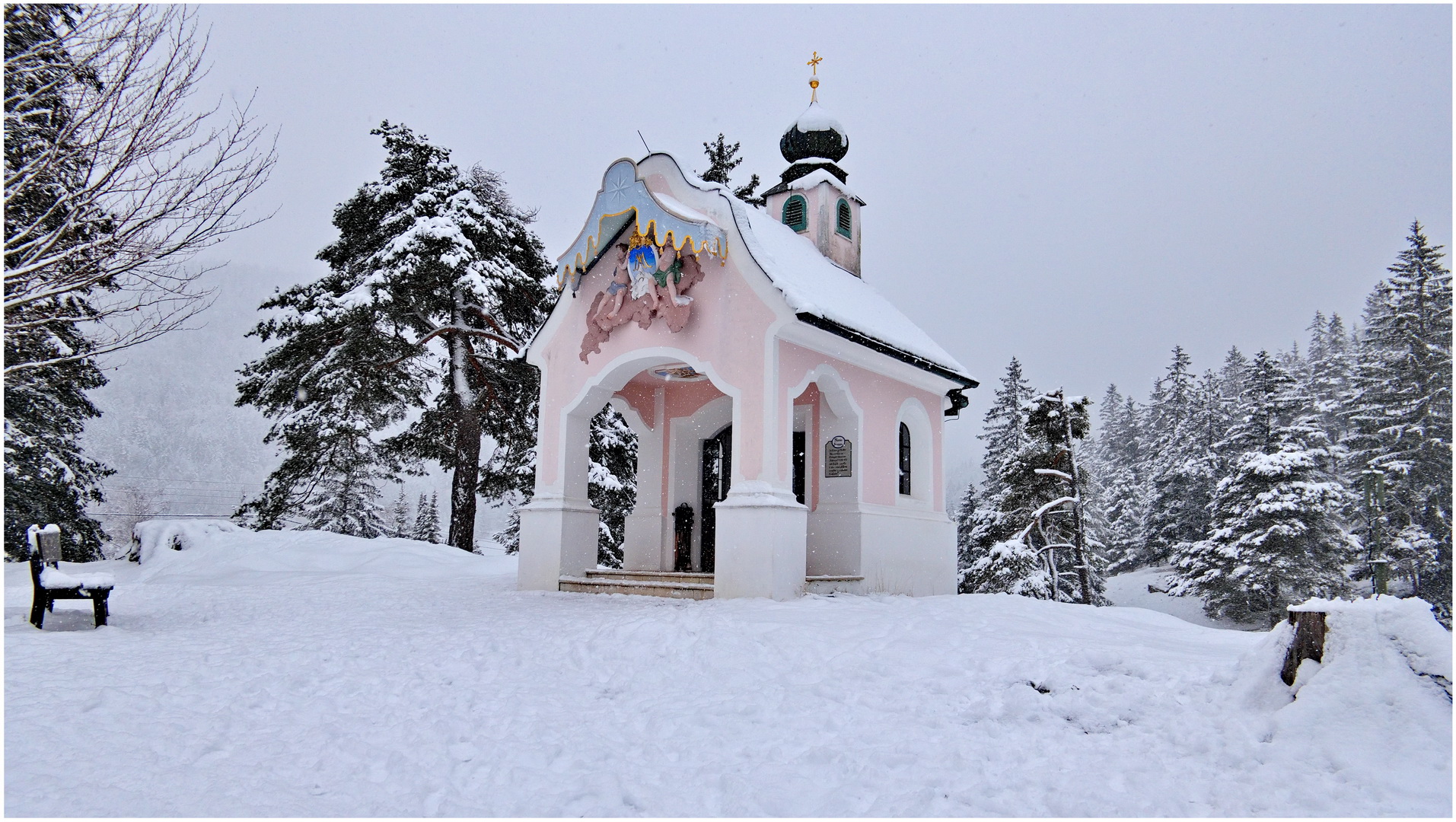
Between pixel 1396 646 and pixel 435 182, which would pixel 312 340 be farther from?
pixel 1396 646

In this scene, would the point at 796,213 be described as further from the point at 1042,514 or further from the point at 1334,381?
the point at 1334,381

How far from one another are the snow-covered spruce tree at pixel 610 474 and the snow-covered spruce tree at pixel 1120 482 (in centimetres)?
2062

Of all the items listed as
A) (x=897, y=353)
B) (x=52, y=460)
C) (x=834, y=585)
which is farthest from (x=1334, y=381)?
(x=52, y=460)

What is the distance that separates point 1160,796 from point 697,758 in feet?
7.58

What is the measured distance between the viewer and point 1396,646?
446 cm

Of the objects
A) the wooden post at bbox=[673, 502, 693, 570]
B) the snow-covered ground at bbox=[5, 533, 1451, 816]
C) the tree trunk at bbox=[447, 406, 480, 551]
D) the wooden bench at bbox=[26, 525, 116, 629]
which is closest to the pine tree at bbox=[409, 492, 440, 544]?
the tree trunk at bbox=[447, 406, 480, 551]

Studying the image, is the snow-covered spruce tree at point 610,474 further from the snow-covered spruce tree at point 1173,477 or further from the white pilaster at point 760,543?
the snow-covered spruce tree at point 1173,477

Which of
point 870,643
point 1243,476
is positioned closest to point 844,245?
point 870,643

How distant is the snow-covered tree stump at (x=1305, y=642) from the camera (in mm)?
4707

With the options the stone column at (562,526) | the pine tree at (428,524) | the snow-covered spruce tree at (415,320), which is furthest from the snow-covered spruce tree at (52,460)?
the pine tree at (428,524)

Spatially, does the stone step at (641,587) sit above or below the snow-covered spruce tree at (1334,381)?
below

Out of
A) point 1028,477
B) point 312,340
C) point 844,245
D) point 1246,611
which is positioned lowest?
point 1246,611

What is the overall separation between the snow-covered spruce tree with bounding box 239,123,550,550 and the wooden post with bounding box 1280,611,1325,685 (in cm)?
1685

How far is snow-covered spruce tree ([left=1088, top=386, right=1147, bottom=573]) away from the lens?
40531 mm
